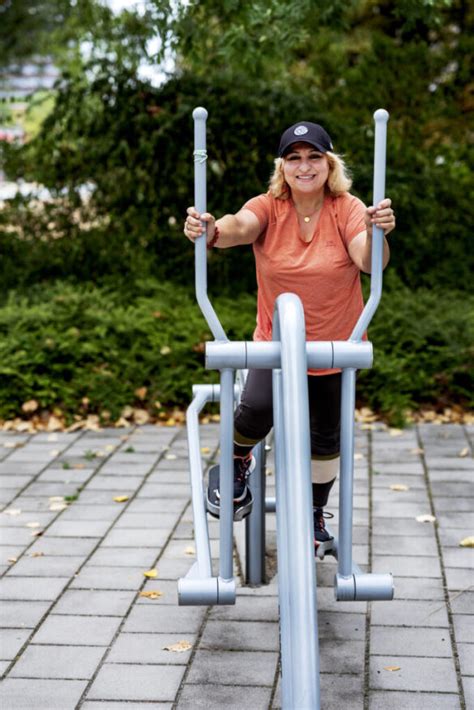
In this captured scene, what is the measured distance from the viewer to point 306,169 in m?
3.32

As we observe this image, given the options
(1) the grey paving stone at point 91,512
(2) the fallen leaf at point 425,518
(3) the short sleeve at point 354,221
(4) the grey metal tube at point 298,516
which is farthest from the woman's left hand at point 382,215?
(1) the grey paving stone at point 91,512

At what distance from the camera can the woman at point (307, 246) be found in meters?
3.31

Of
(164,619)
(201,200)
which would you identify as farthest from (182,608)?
(201,200)

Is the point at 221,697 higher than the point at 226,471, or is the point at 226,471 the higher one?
the point at 226,471

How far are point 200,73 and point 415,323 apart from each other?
9.29ft

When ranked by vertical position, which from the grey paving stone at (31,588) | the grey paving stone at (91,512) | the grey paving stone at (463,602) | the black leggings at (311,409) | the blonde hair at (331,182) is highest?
the blonde hair at (331,182)

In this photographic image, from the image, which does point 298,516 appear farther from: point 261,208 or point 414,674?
point 261,208

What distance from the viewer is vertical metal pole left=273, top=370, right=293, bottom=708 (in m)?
2.47

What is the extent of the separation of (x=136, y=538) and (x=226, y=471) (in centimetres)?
172

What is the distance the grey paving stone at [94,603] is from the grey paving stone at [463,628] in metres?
1.14

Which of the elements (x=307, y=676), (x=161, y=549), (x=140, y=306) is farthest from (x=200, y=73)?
(x=307, y=676)

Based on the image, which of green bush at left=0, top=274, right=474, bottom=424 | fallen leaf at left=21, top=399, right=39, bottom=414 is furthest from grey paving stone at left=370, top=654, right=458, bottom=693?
fallen leaf at left=21, top=399, right=39, bottom=414

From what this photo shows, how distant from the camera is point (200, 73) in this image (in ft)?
27.8

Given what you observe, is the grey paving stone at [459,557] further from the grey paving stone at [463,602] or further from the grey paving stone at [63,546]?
the grey paving stone at [63,546]
